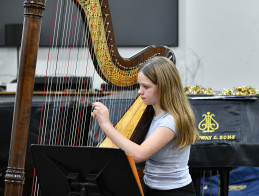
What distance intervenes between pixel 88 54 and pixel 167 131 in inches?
21.1

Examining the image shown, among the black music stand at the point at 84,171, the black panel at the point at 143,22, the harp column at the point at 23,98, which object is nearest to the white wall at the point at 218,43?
the black panel at the point at 143,22

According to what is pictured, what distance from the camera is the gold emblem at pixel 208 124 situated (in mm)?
2865

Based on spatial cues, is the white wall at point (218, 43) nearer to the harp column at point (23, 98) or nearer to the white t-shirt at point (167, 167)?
the white t-shirt at point (167, 167)

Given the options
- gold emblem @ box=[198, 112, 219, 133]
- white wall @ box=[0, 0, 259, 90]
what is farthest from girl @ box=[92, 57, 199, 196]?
white wall @ box=[0, 0, 259, 90]

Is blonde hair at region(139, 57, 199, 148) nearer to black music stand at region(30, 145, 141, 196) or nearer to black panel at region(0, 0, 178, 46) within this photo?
black music stand at region(30, 145, 141, 196)

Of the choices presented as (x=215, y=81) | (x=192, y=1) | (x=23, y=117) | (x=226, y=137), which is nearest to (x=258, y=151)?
(x=226, y=137)

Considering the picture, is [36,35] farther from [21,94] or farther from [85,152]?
[85,152]

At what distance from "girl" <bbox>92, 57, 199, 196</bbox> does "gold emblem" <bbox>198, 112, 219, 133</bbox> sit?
0.70 meters

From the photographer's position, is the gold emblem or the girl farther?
the gold emblem

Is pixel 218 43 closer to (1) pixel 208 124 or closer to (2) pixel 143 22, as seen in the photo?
(2) pixel 143 22

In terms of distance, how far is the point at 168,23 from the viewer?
6.05m

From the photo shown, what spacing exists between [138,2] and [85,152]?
15.3 feet

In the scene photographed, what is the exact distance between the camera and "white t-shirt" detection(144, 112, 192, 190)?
6.92 feet

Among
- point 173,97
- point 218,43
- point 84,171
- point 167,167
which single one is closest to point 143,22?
point 218,43
